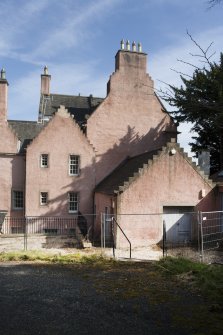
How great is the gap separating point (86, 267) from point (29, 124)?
67.6 feet

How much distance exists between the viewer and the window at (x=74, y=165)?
29.8 m

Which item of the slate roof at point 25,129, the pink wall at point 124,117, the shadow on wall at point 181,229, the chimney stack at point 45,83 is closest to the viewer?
the shadow on wall at point 181,229

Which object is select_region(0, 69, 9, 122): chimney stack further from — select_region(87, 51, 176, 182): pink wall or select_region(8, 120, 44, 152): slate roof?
select_region(87, 51, 176, 182): pink wall

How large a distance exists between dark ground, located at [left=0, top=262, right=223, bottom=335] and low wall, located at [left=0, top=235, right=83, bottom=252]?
27.0ft

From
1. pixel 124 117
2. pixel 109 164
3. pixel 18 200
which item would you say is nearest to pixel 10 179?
pixel 18 200

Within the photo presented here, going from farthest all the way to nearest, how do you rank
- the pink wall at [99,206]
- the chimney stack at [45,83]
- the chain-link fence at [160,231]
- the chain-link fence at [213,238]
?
1. the chimney stack at [45,83]
2. the pink wall at [99,206]
3. the chain-link fence at [160,231]
4. the chain-link fence at [213,238]

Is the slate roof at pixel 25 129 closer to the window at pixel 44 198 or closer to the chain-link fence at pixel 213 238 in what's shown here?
the window at pixel 44 198

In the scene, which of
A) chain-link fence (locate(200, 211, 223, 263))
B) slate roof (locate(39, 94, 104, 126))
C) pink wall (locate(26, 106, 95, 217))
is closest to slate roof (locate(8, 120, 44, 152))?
pink wall (locate(26, 106, 95, 217))

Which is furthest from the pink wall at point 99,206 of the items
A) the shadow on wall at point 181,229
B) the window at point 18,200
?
the window at point 18,200

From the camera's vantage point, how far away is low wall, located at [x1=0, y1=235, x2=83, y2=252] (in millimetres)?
21812

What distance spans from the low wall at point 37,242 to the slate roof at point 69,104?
14.0 m

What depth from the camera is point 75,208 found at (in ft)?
97.2

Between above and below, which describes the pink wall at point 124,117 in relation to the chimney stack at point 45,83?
below

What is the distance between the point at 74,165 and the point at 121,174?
4.43 metres
